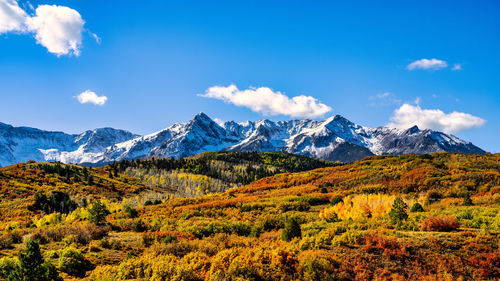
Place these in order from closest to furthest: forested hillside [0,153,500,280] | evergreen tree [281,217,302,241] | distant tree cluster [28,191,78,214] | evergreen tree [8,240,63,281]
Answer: evergreen tree [8,240,63,281] → forested hillside [0,153,500,280] → evergreen tree [281,217,302,241] → distant tree cluster [28,191,78,214]

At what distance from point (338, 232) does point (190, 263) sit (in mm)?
9117

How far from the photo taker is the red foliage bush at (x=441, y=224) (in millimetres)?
14484

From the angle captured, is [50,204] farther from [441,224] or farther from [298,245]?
[441,224]

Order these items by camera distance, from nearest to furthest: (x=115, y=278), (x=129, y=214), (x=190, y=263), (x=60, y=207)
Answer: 1. (x=115, y=278)
2. (x=190, y=263)
3. (x=129, y=214)
4. (x=60, y=207)

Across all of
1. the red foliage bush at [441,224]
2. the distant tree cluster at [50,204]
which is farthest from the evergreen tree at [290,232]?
the distant tree cluster at [50,204]

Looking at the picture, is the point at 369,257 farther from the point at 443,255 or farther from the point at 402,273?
the point at 443,255

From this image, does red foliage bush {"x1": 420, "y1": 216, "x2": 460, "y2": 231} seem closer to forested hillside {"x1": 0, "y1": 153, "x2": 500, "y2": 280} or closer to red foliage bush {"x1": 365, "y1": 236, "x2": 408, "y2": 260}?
forested hillside {"x1": 0, "y1": 153, "x2": 500, "y2": 280}

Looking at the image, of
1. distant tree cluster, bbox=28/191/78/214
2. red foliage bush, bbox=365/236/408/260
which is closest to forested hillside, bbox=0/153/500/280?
red foliage bush, bbox=365/236/408/260

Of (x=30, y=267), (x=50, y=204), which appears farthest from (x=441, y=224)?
(x=50, y=204)

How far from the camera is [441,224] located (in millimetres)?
14672

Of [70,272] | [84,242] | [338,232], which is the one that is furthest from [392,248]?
[84,242]

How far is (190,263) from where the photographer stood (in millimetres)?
10953

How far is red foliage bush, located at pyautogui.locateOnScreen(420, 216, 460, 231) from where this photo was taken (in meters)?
14.5

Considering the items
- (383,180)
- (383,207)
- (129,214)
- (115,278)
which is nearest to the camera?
(115,278)
